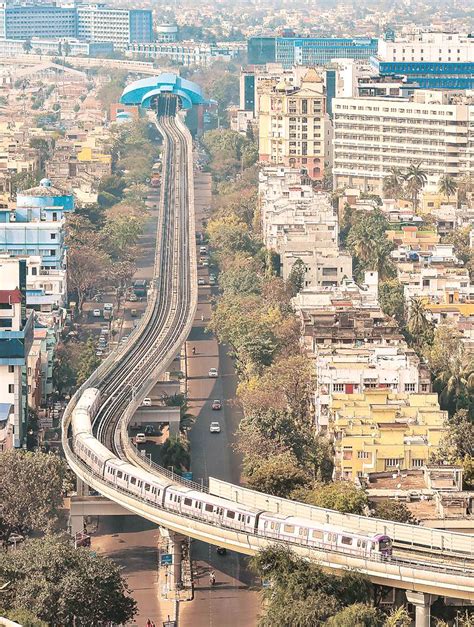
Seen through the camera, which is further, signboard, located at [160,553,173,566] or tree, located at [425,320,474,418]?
tree, located at [425,320,474,418]

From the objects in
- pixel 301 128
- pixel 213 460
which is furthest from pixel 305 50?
pixel 213 460

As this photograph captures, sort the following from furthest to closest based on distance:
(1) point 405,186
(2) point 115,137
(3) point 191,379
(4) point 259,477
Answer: (2) point 115,137
(1) point 405,186
(3) point 191,379
(4) point 259,477

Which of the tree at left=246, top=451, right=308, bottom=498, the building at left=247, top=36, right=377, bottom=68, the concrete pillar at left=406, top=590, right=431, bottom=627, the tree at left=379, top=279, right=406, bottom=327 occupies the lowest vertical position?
the concrete pillar at left=406, top=590, right=431, bottom=627

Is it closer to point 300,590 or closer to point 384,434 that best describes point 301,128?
point 384,434

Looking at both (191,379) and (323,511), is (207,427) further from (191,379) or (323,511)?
(323,511)

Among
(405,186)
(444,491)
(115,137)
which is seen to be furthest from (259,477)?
(115,137)

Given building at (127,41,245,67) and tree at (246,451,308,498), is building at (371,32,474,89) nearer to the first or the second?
building at (127,41,245,67)

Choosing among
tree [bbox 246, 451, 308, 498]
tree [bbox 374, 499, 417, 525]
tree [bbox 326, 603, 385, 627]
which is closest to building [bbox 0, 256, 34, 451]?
tree [bbox 246, 451, 308, 498]
